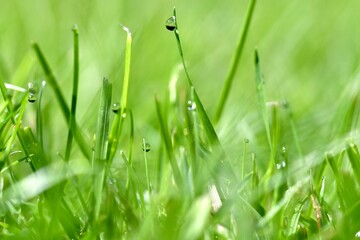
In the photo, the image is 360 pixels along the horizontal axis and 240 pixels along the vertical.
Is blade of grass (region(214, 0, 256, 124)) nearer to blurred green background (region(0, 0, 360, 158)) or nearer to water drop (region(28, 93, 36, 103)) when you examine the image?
blurred green background (region(0, 0, 360, 158))

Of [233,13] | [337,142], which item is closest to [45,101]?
[337,142]

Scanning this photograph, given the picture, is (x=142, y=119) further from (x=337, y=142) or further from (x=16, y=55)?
(x=16, y=55)

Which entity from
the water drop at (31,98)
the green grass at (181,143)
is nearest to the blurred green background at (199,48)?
the green grass at (181,143)

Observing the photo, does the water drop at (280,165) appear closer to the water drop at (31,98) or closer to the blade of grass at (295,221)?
the blade of grass at (295,221)

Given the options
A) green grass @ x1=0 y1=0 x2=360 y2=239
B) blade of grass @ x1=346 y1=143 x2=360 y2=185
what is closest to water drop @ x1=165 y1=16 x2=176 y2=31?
green grass @ x1=0 y1=0 x2=360 y2=239

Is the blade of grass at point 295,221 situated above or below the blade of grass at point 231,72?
below

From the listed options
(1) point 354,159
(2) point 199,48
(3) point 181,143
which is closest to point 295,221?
(1) point 354,159

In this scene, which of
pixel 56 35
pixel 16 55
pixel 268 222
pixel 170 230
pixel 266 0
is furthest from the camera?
pixel 266 0
